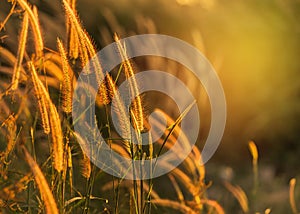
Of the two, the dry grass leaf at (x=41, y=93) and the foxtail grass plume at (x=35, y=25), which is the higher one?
the foxtail grass plume at (x=35, y=25)

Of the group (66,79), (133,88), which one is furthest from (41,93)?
(133,88)

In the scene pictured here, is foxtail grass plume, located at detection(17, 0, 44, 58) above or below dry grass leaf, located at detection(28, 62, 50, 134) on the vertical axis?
above

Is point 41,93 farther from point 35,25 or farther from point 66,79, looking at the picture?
point 35,25

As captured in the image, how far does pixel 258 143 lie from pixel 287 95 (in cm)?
34

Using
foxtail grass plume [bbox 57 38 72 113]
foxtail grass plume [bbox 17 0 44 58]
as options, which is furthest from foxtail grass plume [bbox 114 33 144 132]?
foxtail grass plume [bbox 17 0 44 58]

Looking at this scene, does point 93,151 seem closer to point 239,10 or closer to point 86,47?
point 86,47

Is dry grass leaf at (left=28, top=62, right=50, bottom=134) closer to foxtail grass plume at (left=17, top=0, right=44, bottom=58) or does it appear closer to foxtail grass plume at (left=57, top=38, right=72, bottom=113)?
foxtail grass plume at (left=57, top=38, right=72, bottom=113)

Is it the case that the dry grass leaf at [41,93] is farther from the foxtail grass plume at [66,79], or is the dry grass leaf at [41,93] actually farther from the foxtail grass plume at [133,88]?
the foxtail grass plume at [133,88]

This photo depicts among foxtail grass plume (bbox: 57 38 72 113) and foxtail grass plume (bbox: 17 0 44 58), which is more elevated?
foxtail grass plume (bbox: 17 0 44 58)

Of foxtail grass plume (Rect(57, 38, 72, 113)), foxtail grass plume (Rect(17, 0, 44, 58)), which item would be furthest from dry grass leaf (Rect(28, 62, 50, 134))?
foxtail grass plume (Rect(17, 0, 44, 58))

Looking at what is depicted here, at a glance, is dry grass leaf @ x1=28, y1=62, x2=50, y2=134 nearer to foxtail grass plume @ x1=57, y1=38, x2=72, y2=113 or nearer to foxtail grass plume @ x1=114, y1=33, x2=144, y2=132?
foxtail grass plume @ x1=57, y1=38, x2=72, y2=113

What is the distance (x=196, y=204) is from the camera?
7.23ft

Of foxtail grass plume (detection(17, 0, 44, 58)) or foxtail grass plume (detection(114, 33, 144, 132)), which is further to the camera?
foxtail grass plume (detection(17, 0, 44, 58))

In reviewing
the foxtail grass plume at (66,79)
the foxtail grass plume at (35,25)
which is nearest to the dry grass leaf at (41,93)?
the foxtail grass plume at (66,79)
